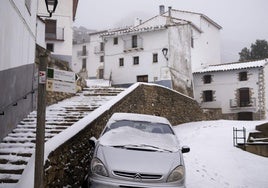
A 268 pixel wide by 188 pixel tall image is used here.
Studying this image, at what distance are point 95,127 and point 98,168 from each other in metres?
4.02

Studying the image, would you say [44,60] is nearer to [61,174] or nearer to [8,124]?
[61,174]

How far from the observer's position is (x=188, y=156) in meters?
12.2

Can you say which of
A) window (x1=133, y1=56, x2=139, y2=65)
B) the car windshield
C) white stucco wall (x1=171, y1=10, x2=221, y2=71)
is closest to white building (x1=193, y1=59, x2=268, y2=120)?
white stucco wall (x1=171, y1=10, x2=221, y2=71)

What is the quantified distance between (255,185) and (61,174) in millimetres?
5474

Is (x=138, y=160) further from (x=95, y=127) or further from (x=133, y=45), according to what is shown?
(x=133, y=45)

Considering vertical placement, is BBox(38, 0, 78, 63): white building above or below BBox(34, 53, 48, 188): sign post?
above

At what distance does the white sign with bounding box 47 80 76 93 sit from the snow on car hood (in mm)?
1550

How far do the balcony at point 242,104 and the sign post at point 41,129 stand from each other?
1274 inches

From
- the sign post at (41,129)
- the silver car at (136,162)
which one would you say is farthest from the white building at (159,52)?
the sign post at (41,129)

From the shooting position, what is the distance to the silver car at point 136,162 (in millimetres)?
5469

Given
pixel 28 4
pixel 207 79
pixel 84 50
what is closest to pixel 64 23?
pixel 207 79

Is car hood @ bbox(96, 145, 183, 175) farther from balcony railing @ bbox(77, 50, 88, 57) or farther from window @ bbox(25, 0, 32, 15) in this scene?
balcony railing @ bbox(77, 50, 88, 57)

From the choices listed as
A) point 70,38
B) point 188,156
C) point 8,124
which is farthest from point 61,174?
point 70,38

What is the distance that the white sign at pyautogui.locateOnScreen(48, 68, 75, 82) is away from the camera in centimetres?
492
